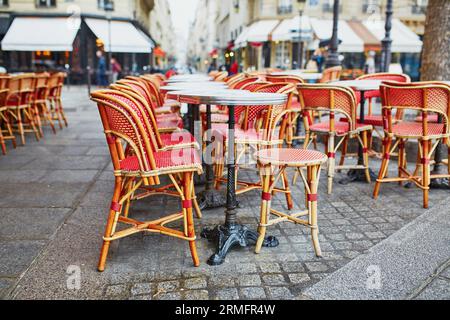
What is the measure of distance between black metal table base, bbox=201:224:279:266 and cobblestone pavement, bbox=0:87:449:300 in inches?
2.5

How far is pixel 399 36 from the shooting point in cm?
2661

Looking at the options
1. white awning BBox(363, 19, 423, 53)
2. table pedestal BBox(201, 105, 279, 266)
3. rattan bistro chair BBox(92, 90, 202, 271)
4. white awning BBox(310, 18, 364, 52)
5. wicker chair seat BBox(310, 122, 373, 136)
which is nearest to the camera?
rattan bistro chair BBox(92, 90, 202, 271)

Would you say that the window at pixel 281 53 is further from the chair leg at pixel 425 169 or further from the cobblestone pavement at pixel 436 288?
the cobblestone pavement at pixel 436 288

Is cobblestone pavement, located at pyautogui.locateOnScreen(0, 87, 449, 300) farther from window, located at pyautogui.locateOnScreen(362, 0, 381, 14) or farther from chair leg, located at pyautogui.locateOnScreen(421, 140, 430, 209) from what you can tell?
window, located at pyautogui.locateOnScreen(362, 0, 381, 14)

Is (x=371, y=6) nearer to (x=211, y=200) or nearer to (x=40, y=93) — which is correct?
(x=40, y=93)

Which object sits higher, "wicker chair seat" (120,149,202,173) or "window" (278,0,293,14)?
"window" (278,0,293,14)

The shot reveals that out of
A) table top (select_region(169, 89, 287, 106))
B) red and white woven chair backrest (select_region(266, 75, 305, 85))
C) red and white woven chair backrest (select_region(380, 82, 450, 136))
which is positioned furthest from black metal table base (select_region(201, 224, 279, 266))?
red and white woven chair backrest (select_region(266, 75, 305, 85))

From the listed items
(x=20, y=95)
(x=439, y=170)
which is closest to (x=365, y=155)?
(x=439, y=170)

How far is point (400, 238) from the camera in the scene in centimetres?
322

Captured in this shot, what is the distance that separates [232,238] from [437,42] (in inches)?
183

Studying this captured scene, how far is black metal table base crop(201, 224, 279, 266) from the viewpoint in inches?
123

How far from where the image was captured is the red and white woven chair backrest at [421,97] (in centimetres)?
414

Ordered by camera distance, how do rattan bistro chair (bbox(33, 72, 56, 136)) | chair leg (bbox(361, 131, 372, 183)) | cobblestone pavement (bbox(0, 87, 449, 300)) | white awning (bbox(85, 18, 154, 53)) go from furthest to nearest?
1. white awning (bbox(85, 18, 154, 53))
2. rattan bistro chair (bbox(33, 72, 56, 136))
3. chair leg (bbox(361, 131, 372, 183))
4. cobblestone pavement (bbox(0, 87, 449, 300))
